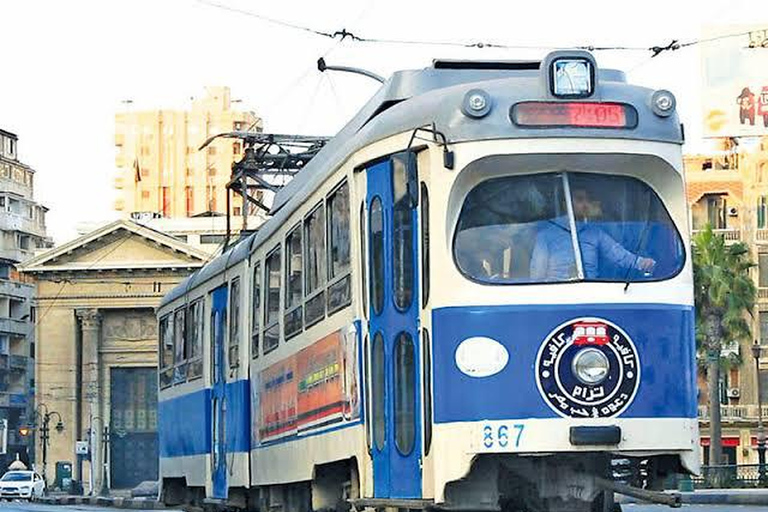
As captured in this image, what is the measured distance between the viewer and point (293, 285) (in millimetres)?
15836

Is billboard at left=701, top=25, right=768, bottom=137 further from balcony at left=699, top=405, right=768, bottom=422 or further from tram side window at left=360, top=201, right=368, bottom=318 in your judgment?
tram side window at left=360, top=201, right=368, bottom=318

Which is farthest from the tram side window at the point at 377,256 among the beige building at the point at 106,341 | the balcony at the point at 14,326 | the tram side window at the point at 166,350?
the balcony at the point at 14,326

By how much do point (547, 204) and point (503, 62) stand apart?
7.64ft

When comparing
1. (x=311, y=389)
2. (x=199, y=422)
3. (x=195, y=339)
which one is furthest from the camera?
(x=195, y=339)

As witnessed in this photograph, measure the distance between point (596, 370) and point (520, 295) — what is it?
0.67m

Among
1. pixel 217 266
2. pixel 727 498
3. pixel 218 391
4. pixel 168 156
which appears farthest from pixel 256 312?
pixel 168 156

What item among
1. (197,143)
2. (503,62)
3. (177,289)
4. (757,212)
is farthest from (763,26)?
(197,143)

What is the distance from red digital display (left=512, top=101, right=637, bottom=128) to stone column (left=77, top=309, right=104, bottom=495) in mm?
97220

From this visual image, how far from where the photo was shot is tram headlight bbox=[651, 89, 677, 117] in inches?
488

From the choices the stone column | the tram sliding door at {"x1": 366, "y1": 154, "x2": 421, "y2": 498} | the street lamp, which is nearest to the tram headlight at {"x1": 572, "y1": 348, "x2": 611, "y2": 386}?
the tram sliding door at {"x1": 366, "y1": 154, "x2": 421, "y2": 498}

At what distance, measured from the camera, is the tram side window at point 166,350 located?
2470cm

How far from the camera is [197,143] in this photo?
158 meters

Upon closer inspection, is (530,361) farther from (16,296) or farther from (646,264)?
(16,296)

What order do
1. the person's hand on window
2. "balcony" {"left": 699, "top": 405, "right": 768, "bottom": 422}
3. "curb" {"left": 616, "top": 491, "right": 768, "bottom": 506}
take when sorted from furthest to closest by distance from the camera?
"balcony" {"left": 699, "top": 405, "right": 768, "bottom": 422} → "curb" {"left": 616, "top": 491, "right": 768, "bottom": 506} → the person's hand on window
